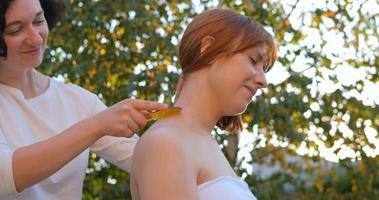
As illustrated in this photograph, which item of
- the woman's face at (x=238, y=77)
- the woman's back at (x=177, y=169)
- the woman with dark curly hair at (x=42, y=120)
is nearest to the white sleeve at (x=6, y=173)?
the woman with dark curly hair at (x=42, y=120)

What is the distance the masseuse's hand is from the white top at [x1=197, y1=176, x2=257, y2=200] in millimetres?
223

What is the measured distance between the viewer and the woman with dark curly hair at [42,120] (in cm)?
203

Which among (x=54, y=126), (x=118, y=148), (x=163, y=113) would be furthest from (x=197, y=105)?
(x=54, y=126)

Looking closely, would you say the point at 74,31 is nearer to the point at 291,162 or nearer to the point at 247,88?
the point at 291,162

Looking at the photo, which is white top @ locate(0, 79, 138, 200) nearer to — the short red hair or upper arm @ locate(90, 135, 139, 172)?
→ upper arm @ locate(90, 135, 139, 172)

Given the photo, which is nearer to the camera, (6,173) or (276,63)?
(6,173)

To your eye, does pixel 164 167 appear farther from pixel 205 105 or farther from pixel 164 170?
pixel 205 105

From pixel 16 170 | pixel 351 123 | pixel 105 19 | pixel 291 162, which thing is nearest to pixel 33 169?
pixel 16 170

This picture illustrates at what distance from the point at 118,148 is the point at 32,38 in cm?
45

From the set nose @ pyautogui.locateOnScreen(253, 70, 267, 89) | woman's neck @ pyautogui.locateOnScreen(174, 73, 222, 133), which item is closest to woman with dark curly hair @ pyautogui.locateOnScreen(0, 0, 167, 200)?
woman's neck @ pyautogui.locateOnScreen(174, 73, 222, 133)

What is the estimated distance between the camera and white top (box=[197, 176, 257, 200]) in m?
2.02

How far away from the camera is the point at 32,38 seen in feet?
7.47

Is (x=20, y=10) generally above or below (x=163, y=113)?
above

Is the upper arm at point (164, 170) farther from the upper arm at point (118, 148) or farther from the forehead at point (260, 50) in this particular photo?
the upper arm at point (118, 148)
